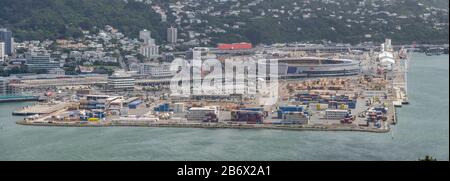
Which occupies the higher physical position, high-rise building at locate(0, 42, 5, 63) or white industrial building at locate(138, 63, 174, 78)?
high-rise building at locate(0, 42, 5, 63)

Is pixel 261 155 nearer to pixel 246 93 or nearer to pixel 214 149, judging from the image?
pixel 214 149

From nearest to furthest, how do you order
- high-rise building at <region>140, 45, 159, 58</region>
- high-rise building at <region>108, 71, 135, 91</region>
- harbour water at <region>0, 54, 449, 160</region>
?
harbour water at <region>0, 54, 449, 160</region> → high-rise building at <region>108, 71, 135, 91</region> → high-rise building at <region>140, 45, 159, 58</region>

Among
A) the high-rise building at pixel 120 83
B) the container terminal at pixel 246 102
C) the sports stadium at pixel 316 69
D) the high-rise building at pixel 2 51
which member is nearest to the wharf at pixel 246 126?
the container terminal at pixel 246 102

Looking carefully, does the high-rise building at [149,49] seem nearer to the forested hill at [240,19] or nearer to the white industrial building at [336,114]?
the forested hill at [240,19]

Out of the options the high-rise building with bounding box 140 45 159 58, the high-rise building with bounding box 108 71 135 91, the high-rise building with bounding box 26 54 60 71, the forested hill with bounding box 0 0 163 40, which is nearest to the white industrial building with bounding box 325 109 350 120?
the high-rise building with bounding box 108 71 135 91

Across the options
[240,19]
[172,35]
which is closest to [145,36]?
[172,35]

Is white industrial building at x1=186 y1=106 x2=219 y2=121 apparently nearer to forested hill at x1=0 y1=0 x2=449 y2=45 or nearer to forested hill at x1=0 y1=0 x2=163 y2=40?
forested hill at x1=0 y1=0 x2=163 y2=40
